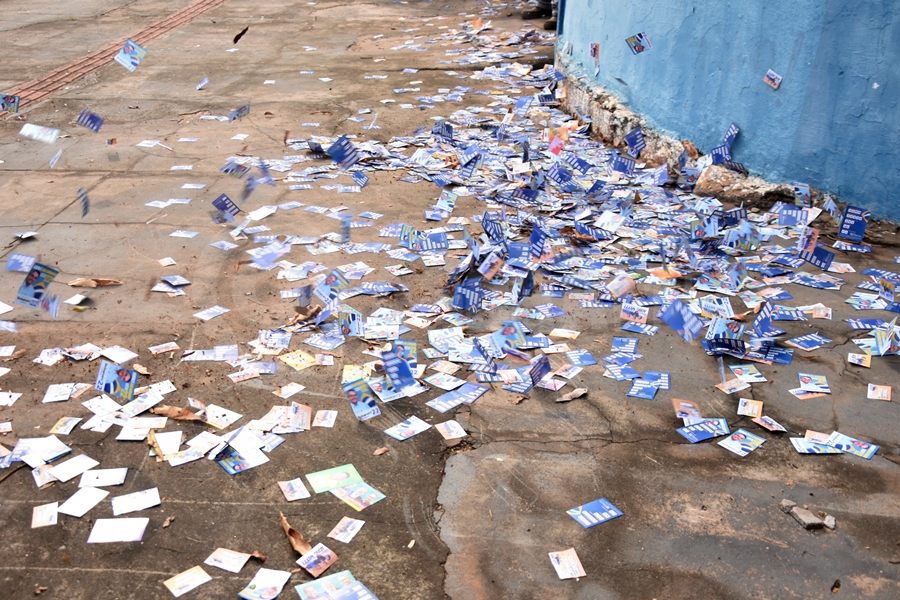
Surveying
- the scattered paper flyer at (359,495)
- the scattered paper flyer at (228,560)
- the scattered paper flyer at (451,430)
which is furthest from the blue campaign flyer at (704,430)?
the scattered paper flyer at (228,560)

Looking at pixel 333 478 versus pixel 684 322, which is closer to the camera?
pixel 333 478

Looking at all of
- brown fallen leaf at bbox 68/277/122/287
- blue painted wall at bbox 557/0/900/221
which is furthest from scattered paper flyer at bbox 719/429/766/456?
brown fallen leaf at bbox 68/277/122/287

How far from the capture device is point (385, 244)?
5031mm

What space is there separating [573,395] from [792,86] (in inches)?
125

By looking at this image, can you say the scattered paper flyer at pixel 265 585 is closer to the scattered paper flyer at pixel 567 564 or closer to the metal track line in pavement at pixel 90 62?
the scattered paper flyer at pixel 567 564

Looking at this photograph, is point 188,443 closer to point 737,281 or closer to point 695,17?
point 737,281

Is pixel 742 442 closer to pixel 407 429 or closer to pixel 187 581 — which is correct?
pixel 407 429

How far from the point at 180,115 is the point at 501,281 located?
4982 mm

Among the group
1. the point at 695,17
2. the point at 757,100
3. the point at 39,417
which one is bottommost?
the point at 39,417

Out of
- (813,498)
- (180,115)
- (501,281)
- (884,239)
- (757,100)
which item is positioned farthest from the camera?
(180,115)

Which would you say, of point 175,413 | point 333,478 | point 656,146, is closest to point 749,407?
point 333,478

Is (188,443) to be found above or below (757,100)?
below

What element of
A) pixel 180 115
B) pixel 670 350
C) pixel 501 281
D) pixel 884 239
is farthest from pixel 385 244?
pixel 180 115

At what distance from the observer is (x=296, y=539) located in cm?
268
